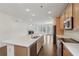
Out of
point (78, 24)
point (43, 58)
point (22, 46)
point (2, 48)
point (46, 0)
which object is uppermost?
point (46, 0)

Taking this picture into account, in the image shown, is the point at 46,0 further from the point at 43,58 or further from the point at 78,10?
the point at 78,10

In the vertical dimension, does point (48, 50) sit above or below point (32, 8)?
below

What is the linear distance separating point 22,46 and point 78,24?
4.86 feet

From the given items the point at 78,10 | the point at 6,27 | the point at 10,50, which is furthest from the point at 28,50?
the point at 6,27

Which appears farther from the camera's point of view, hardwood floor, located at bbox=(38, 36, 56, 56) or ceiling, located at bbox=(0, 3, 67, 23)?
hardwood floor, located at bbox=(38, 36, 56, 56)

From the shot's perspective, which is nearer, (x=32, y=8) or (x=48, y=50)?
(x=32, y=8)

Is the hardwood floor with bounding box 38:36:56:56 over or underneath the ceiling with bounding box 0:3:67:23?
underneath

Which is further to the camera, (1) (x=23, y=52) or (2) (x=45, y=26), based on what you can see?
(2) (x=45, y=26)

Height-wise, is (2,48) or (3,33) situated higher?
(3,33)

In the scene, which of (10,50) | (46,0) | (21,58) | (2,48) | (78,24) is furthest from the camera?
(2,48)

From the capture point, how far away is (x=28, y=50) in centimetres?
298

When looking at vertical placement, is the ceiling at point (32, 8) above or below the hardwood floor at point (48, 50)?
above

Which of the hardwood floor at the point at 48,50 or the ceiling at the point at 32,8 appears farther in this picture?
the hardwood floor at the point at 48,50

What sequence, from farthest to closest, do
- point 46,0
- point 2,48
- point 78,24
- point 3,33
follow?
1. point 3,33
2. point 2,48
3. point 78,24
4. point 46,0
